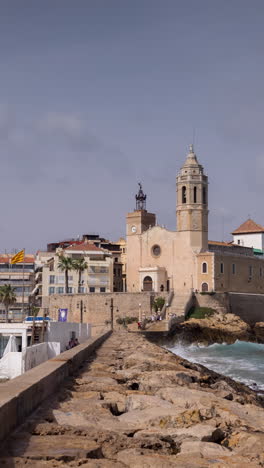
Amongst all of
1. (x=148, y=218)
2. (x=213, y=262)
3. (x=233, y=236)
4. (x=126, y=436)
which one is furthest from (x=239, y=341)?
(x=126, y=436)

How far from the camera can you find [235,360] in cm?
4709

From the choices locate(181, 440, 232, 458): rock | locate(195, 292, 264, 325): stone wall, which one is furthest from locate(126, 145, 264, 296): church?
locate(181, 440, 232, 458): rock

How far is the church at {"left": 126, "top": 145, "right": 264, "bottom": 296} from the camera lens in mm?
76438

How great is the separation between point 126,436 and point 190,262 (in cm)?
6903

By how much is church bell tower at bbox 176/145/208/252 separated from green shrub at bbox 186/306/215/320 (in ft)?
23.9

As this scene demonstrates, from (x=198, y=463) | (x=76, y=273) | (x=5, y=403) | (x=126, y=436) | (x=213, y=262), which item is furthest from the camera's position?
(x=76, y=273)

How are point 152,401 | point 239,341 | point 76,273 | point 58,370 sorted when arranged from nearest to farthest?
point 152,401 < point 58,370 < point 239,341 < point 76,273

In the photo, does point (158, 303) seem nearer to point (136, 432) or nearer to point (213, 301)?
point (213, 301)

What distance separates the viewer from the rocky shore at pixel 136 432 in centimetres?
710

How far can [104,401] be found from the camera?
37.1ft

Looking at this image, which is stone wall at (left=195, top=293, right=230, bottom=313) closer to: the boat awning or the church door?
the church door

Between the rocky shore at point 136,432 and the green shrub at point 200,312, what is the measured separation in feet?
194

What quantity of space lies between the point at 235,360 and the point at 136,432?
39211 mm

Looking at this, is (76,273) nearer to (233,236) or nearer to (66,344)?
Answer: (233,236)
